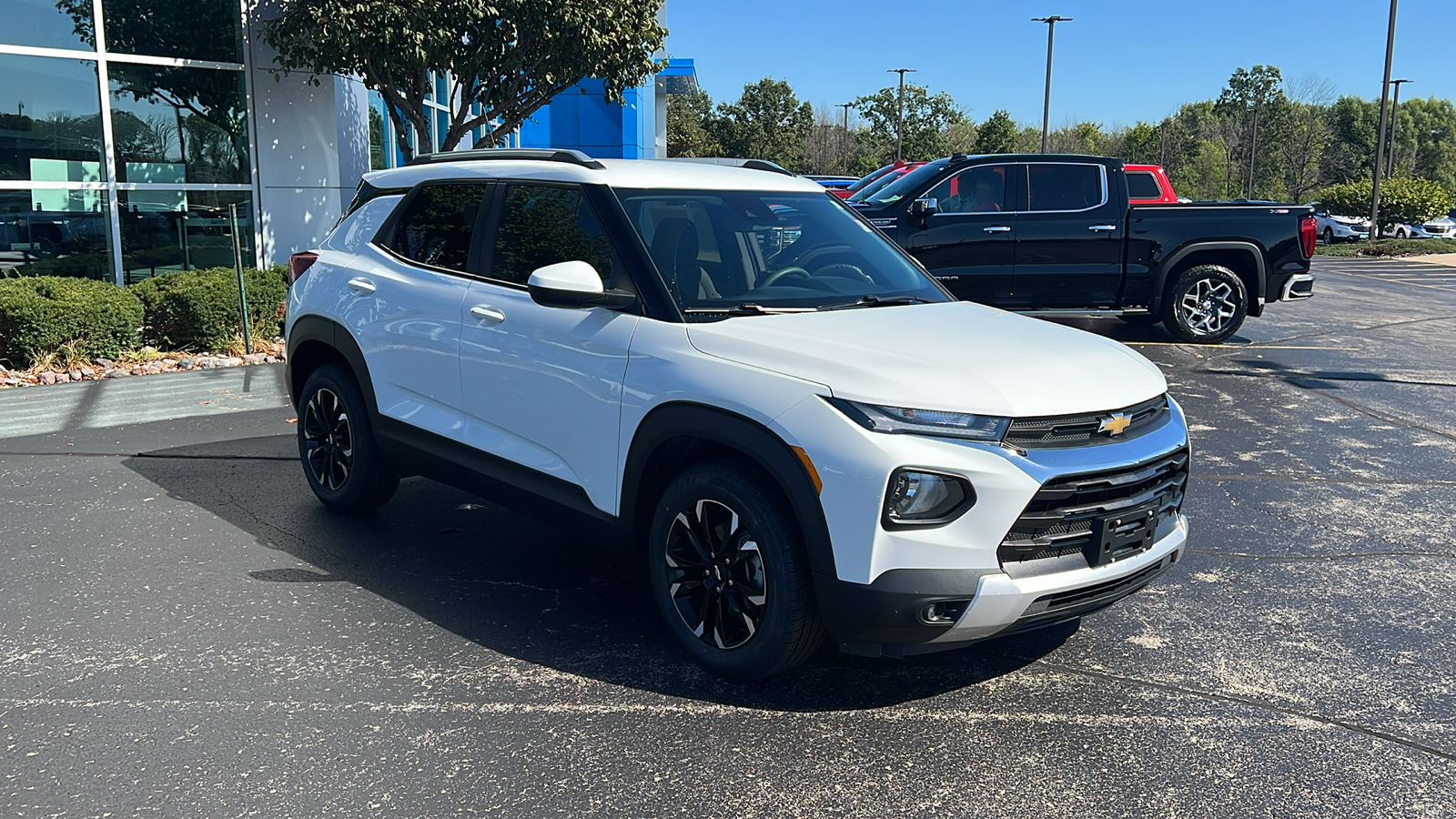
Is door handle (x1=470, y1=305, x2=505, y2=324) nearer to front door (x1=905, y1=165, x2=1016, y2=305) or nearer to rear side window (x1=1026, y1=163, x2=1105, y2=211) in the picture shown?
front door (x1=905, y1=165, x2=1016, y2=305)

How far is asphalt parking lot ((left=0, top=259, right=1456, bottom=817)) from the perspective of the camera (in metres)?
3.26

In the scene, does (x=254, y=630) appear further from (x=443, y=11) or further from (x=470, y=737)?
(x=443, y=11)

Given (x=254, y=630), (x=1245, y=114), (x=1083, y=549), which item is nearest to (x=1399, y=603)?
(x=1083, y=549)

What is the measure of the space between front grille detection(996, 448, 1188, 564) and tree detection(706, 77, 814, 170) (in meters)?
62.1

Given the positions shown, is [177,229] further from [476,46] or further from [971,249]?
[971,249]

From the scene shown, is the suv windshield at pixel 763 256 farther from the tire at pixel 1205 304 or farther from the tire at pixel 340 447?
the tire at pixel 1205 304

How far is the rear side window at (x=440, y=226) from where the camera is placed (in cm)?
502

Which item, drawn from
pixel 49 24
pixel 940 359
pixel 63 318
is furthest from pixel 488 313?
pixel 49 24

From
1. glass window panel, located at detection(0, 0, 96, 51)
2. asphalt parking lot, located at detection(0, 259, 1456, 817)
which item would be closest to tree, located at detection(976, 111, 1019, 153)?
glass window panel, located at detection(0, 0, 96, 51)

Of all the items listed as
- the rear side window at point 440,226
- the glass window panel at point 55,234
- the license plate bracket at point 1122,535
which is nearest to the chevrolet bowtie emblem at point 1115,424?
the license plate bracket at point 1122,535

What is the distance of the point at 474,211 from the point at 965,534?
2736mm

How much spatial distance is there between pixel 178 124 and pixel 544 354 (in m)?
11.1

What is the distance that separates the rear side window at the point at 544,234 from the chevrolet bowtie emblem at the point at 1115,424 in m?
1.85

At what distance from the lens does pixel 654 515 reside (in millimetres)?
4027
